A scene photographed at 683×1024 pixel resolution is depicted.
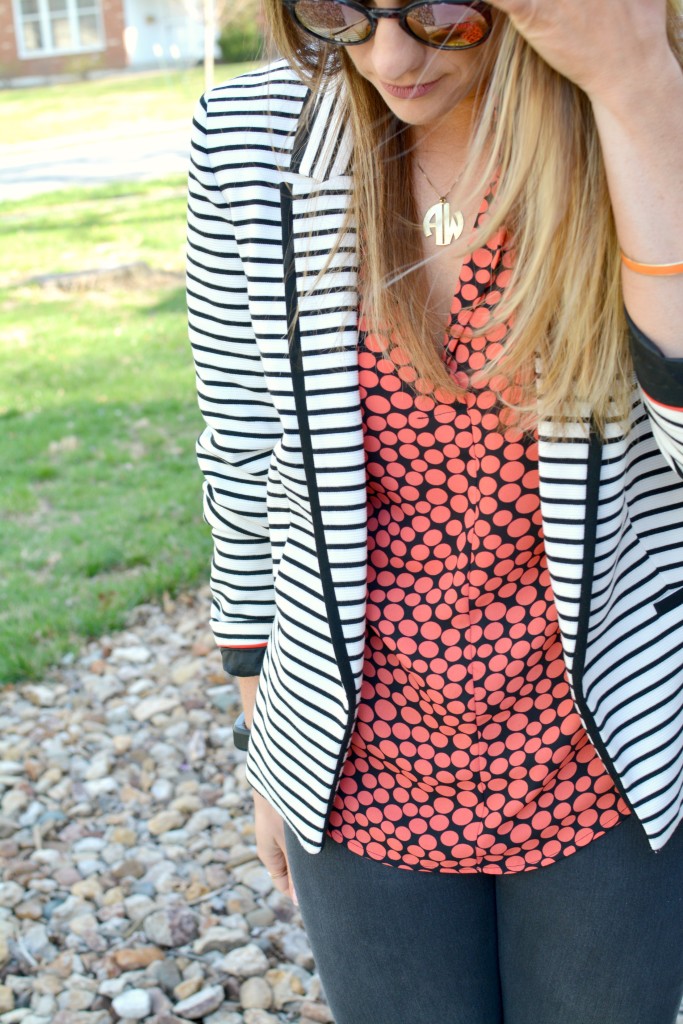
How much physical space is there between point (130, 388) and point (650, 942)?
606 centimetres

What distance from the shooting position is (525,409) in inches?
48.7

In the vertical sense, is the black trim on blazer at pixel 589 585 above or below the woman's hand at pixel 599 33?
below

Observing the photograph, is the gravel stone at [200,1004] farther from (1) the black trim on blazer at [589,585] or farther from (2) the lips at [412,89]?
(2) the lips at [412,89]

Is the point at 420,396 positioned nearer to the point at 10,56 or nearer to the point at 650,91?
the point at 650,91

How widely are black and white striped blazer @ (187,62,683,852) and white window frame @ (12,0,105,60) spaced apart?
34943 mm

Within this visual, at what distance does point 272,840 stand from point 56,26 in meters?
36.5

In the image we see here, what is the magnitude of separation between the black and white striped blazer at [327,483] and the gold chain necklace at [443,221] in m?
0.10

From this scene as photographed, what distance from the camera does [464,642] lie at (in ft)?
4.43

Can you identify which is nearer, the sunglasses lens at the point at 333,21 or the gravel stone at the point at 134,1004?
the sunglasses lens at the point at 333,21

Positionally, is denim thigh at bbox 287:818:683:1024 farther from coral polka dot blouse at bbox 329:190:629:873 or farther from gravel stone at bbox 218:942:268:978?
gravel stone at bbox 218:942:268:978

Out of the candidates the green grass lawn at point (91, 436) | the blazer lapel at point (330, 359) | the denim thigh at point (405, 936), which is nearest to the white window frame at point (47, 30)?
the green grass lawn at point (91, 436)

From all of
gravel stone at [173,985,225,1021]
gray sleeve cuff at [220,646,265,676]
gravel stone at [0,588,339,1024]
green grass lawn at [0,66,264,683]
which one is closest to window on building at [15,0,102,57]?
green grass lawn at [0,66,264,683]

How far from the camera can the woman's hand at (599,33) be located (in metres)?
1.00

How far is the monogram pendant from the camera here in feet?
4.48
